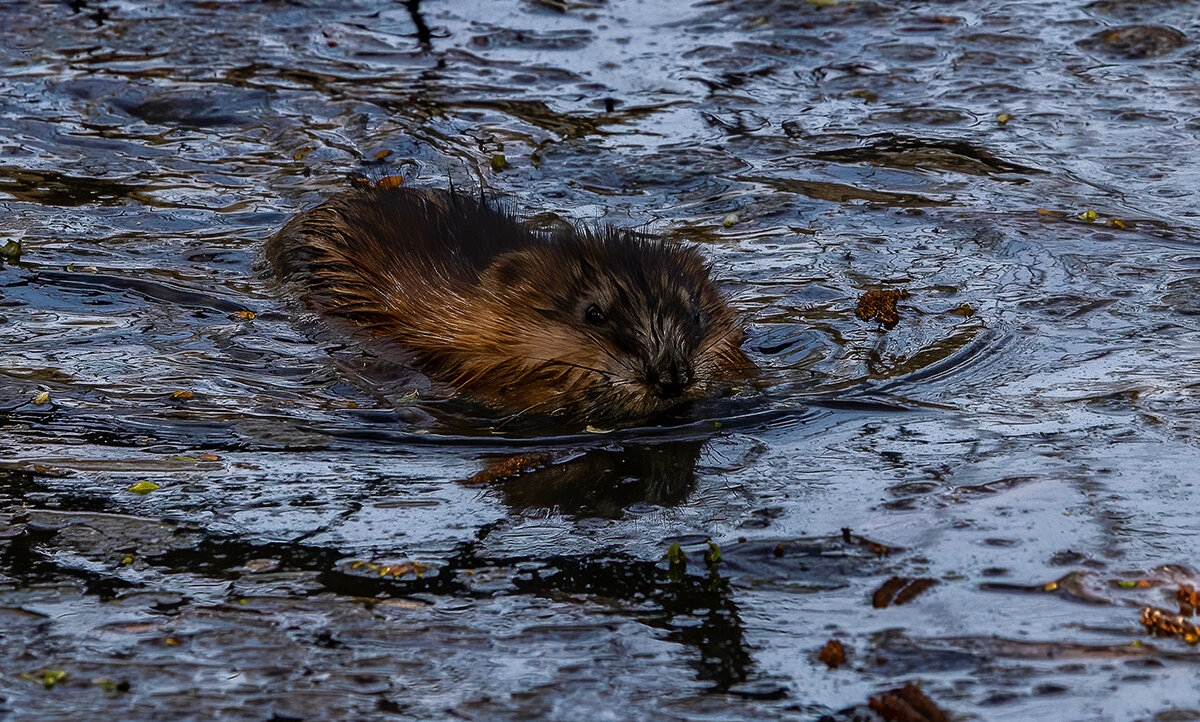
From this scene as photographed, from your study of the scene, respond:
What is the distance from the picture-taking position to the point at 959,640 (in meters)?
3.97

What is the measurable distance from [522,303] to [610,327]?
1.91 feet

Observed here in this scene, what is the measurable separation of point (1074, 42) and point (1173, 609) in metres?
7.94

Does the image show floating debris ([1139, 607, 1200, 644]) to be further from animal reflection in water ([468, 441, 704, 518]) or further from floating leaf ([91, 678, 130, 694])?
floating leaf ([91, 678, 130, 694])

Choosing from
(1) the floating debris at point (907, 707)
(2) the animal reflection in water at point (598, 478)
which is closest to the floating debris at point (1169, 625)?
(1) the floating debris at point (907, 707)

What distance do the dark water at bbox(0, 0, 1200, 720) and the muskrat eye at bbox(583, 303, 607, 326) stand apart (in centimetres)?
64

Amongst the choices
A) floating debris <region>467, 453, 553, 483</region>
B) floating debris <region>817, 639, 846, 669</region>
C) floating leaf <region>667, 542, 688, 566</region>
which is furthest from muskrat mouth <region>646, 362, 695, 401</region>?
floating debris <region>817, 639, 846, 669</region>

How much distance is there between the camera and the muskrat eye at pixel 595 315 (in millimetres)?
6074

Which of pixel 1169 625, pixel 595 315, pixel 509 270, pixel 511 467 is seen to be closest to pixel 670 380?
pixel 595 315

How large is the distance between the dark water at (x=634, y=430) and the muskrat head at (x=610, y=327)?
249mm

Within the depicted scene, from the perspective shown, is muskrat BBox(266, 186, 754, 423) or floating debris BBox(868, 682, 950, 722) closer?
floating debris BBox(868, 682, 950, 722)

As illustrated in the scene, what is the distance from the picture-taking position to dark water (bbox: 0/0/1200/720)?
3.93 meters

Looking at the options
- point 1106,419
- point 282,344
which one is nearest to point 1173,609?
point 1106,419

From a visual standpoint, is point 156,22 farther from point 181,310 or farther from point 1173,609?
point 1173,609

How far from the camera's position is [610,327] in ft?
19.7
